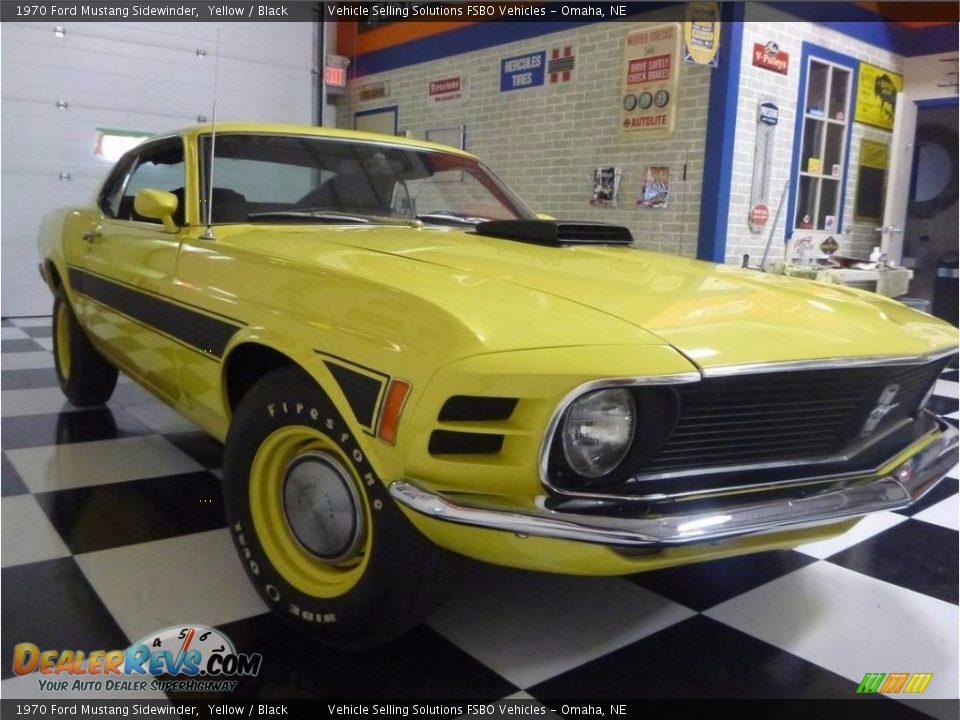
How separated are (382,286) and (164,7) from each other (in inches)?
260

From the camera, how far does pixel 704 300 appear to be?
1.43 meters

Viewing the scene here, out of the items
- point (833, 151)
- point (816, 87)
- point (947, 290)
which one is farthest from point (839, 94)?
point (947, 290)

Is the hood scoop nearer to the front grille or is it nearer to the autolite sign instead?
the front grille

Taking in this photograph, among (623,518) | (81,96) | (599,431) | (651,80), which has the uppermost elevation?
(651,80)

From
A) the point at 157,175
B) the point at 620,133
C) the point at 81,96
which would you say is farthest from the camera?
the point at 81,96

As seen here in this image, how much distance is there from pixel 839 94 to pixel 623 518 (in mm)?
5627

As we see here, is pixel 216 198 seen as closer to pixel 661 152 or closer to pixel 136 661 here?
pixel 136 661

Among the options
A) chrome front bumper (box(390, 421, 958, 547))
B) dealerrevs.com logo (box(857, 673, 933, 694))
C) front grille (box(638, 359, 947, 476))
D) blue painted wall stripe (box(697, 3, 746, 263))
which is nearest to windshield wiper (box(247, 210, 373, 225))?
chrome front bumper (box(390, 421, 958, 547))

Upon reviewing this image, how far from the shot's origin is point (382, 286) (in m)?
1.36

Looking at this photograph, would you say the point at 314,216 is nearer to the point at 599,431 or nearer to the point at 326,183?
the point at 326,183

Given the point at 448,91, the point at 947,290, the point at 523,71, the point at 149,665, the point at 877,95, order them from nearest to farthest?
the point at 149,665
the point at 877,95
the point at 523,71
the point at 947,290
the point at 448,91

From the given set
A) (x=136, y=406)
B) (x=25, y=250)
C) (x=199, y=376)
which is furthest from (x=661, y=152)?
(x=25, y=250)

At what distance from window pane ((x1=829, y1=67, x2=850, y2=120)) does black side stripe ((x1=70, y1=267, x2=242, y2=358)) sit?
5211 millimetres

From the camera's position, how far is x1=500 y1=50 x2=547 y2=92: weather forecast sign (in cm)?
604
